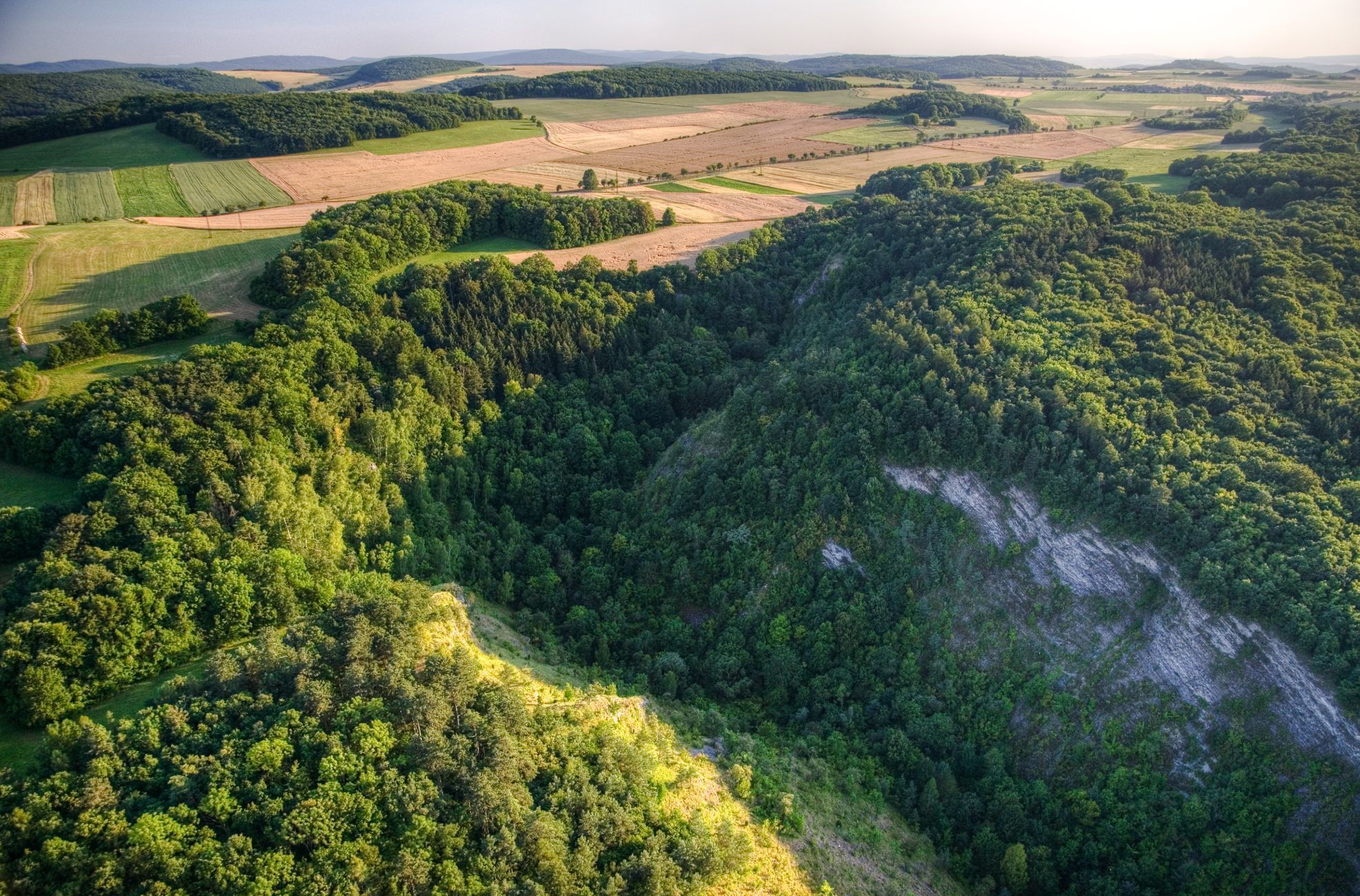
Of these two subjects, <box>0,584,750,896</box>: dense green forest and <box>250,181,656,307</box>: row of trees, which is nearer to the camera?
<box>0,584,750,896</box>: dense green forest

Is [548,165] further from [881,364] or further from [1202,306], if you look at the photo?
[1202,306]

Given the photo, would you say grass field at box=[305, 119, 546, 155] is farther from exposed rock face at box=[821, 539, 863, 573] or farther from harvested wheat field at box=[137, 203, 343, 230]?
exposed rock face at box=[821, 539, 863, 573]

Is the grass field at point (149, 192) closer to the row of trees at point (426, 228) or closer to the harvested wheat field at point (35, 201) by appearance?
the harvested wheat field at point (35, 201)

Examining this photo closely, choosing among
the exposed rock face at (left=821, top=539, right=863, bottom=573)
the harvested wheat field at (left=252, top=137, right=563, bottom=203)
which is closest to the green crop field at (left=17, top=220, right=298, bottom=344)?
the harvested wheat field at (left=252, top=137, right=563, bottom=203)

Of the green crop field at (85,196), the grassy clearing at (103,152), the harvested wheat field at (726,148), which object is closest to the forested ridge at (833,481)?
the green crop field at (85,196)

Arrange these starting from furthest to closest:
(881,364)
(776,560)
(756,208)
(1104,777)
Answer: (756,208)
(881,364)
(776,560)
(1104,777)

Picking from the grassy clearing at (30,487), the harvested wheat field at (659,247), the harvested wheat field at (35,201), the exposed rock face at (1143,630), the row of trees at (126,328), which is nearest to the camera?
the exposed rock face at (1143,630)

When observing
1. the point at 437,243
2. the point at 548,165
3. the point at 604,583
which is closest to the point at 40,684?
the point at 604,583
